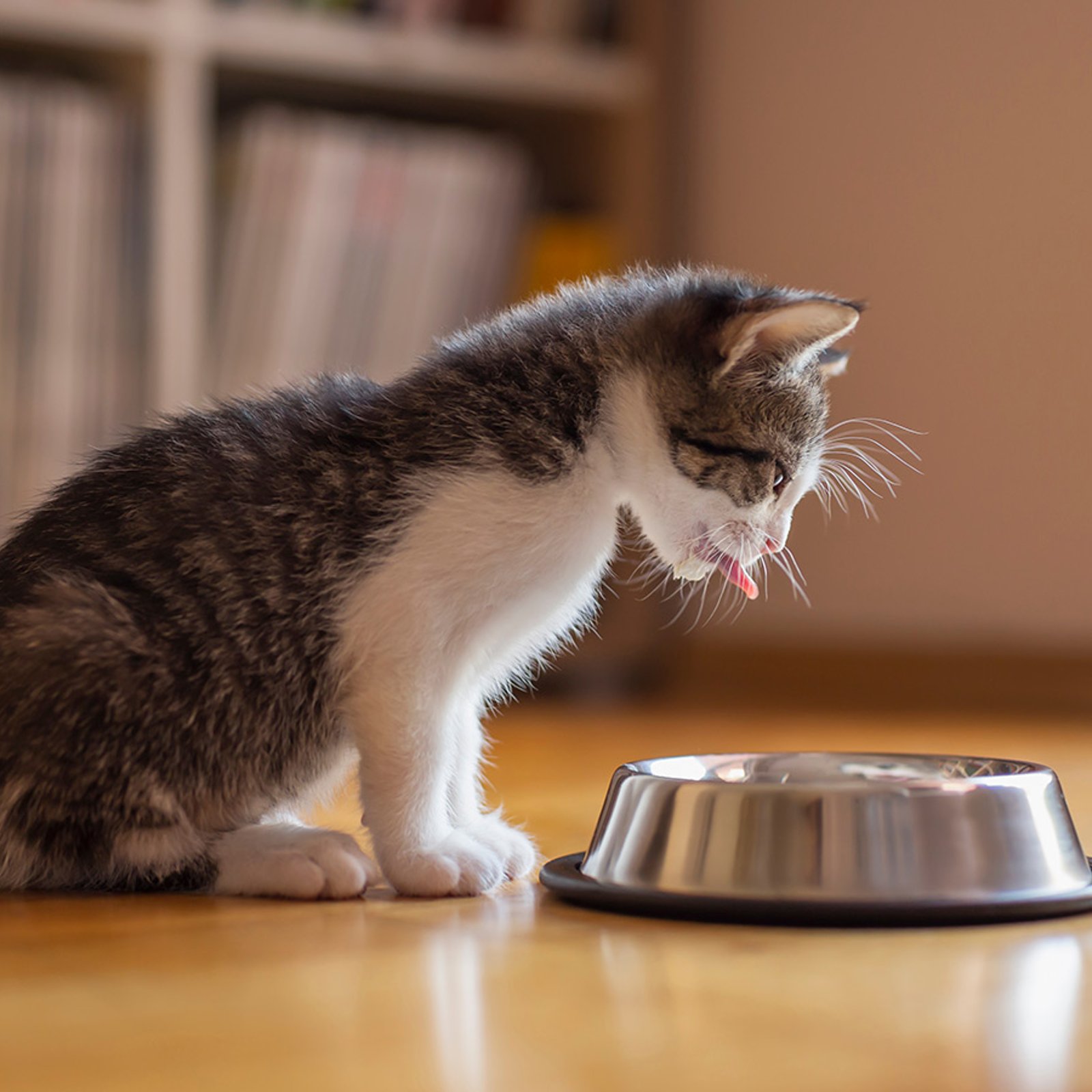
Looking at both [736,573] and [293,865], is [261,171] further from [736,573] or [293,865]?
[293,865]

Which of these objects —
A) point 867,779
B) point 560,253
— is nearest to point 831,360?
point 867,779

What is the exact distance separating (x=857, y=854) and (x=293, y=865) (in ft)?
1.35

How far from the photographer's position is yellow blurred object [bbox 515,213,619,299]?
3.17m

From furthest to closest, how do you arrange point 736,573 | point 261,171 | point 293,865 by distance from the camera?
point 261,171, point 736,573, point 293,865

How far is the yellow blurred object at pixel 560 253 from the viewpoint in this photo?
10.4ft

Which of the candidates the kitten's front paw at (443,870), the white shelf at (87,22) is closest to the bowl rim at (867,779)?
the kitten's front paw at (443,870)

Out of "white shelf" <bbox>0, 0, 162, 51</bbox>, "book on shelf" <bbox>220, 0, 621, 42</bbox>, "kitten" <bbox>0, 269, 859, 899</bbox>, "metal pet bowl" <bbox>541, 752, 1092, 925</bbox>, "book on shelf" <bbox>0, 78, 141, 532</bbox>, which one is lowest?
"metal pet bowl" <bbox>541, 752, 1092, 925</bbox>

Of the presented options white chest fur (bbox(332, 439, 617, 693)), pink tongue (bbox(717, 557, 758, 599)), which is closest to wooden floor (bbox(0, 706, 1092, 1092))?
white chest fur (bbox(332, 439, 617, 693))

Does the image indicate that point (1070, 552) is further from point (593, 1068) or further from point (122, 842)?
point (593, 1068)

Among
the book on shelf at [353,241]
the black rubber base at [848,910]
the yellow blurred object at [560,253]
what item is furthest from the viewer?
the yellow blurred object at [560,253]

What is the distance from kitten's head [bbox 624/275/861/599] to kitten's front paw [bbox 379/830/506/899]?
29 cm

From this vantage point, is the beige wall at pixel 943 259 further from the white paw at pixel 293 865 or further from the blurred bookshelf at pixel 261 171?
the white paw at pixel 293 865

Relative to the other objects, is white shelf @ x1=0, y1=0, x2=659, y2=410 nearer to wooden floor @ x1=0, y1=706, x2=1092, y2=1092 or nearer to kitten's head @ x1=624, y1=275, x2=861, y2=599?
kitten's head @ x1=624, y1=275, x2=861, y2=599

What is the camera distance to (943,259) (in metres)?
2.68
